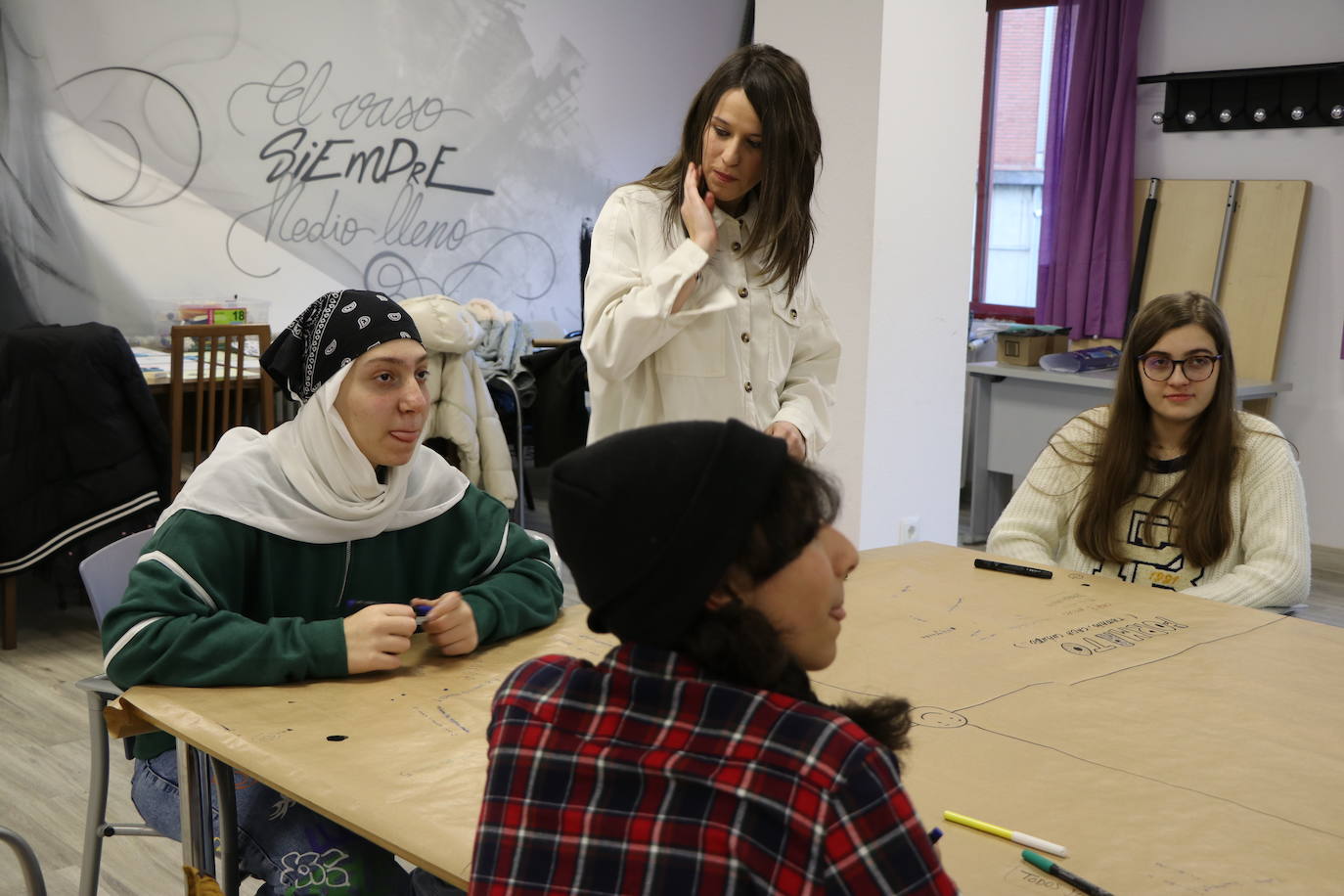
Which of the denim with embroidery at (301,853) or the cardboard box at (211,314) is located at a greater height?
the cardboard box at (211,314)

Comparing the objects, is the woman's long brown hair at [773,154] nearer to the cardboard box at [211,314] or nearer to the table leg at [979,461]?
the cardboard box at [211,314]

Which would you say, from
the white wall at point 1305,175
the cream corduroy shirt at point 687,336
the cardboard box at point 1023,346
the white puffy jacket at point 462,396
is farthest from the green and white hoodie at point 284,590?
the white wall at point 1305,175

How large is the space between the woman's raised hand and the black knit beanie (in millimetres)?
1211

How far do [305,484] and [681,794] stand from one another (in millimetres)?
941

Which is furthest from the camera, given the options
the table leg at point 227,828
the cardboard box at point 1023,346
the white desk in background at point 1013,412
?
the cardboard box at point 1023,346

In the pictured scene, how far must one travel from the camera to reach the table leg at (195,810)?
1.41 meters

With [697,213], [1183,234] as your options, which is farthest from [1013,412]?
[697,213]

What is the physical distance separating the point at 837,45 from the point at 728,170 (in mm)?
1470

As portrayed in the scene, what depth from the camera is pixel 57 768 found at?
2.80m

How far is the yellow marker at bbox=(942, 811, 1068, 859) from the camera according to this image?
1109 millimetres

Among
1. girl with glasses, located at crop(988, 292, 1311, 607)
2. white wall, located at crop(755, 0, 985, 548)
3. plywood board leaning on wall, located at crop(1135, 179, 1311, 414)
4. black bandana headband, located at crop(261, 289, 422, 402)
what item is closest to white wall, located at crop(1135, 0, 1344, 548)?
plywood board leaning on wall, located at crop(1135, 179, 1311, 414)

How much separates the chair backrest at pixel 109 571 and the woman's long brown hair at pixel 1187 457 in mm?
1505

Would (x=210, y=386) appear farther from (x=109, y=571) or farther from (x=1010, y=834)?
(x=1010, y=834)

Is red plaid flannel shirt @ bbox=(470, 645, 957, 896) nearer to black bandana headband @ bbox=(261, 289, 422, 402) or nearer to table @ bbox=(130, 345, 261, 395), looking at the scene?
black bandana headband @ bbox=(261, 289, 422, 402)
